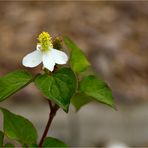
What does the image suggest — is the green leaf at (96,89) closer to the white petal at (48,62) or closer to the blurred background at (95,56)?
the white petal at (48,62)

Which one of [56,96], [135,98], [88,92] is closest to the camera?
[56,96]

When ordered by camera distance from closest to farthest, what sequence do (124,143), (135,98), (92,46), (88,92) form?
(88,92) < (124,143) < (135,98) < (92,46)

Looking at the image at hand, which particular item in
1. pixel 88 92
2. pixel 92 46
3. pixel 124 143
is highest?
pixel 88 92

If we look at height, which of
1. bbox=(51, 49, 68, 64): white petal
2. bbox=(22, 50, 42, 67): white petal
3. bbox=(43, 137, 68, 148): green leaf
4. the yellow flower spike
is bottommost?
bbox=(43, 137, 68, 148): green leaf

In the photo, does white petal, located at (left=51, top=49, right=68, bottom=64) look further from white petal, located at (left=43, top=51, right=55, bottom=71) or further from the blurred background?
the blurred background

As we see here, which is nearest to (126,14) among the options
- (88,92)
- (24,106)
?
(24,106)

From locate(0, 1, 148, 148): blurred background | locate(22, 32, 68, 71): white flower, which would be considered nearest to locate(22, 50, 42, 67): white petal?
locate(22, 32, 68, 71): white flower

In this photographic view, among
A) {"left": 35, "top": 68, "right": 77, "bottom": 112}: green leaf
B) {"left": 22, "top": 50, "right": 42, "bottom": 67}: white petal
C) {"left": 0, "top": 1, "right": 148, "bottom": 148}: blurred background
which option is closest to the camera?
{"left": 35, "top": 68, "right": 77, "bottom": 112}: green leaf

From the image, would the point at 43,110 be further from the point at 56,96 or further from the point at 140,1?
the point at 56,96

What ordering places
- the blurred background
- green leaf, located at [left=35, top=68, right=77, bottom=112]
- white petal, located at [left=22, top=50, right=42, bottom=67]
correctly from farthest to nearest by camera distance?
the blurred background < white petal, located at [left=22, top=50, right=42, bottom=67] < green leaf, located at [left=35, top=68, right=77, bottom=112]
